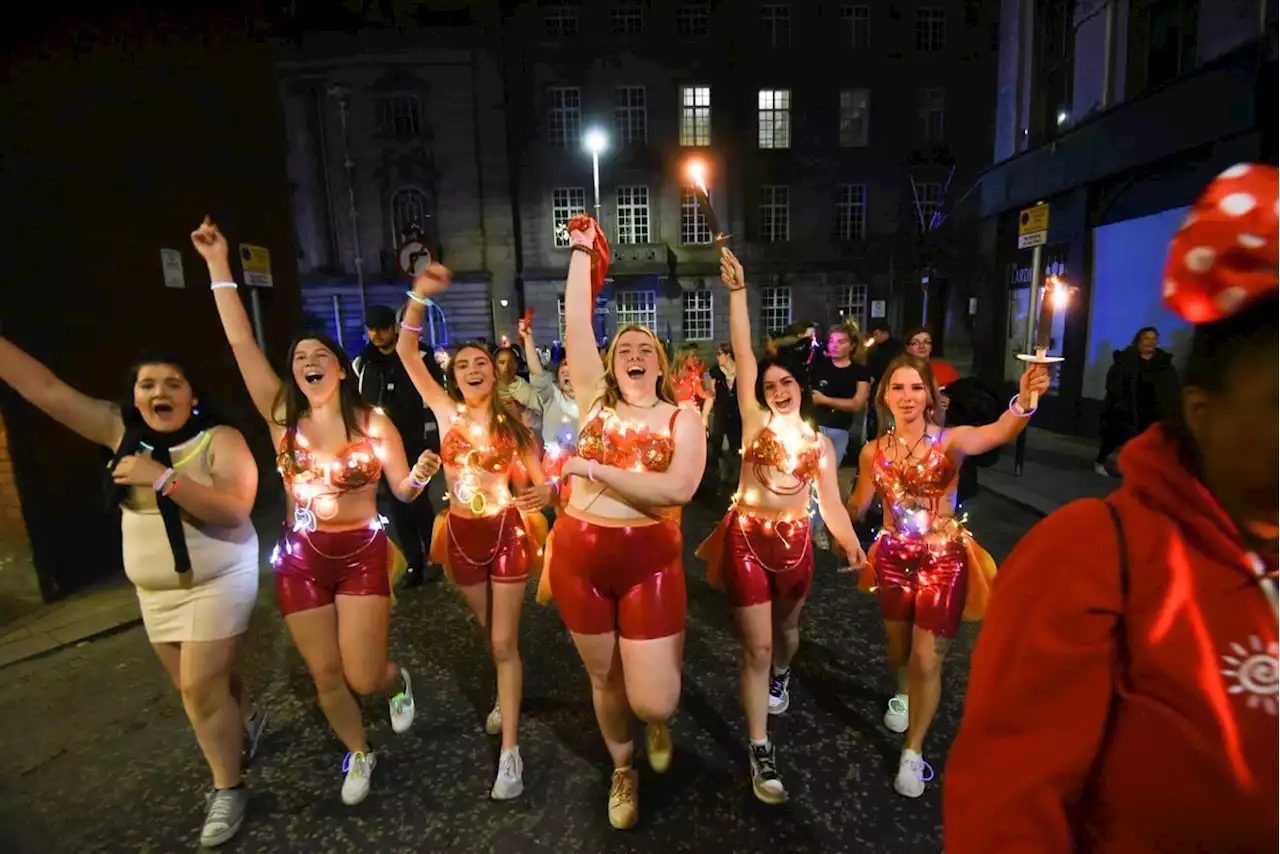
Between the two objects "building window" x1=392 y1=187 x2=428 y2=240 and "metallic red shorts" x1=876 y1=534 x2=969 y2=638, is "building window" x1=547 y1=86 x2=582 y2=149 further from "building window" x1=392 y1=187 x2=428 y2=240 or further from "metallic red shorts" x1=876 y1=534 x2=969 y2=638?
"metallic red shorts" x1=876 y1=534 x2=969 y2=638

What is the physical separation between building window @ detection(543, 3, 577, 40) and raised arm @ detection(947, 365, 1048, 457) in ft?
89.9

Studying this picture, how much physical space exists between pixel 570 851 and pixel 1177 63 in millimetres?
12661

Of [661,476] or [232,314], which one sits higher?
[232,314]

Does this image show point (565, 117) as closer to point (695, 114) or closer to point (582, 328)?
point (695, 114)

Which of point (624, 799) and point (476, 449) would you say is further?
point (476, 449)

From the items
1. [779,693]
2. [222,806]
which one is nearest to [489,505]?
[222,806]

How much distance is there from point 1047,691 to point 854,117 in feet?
97.0

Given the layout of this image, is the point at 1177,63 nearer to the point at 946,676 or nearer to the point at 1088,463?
the point at 1088,463

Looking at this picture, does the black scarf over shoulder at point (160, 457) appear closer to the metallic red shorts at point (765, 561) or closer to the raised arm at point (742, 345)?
the metallic red shorts at point (765, 561)

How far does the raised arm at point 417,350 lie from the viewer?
3561mm

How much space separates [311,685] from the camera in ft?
14.3

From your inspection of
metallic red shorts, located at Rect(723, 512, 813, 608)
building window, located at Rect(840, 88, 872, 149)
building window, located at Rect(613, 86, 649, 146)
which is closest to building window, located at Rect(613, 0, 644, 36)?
building window, located at Rect(613, 86, 649, 146)

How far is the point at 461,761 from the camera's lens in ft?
11.5

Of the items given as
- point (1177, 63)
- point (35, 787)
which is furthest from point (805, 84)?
point (35, 787)
